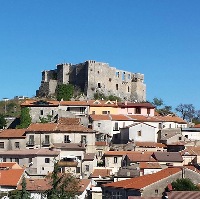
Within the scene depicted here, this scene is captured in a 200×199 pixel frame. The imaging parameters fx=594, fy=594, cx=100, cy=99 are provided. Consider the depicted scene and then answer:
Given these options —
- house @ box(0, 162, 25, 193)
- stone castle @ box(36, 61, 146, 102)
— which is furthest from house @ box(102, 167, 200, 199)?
stone castle @ box(36, 61, 146, 102)

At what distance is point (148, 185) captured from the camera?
137ft

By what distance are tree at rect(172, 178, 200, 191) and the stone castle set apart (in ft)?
152

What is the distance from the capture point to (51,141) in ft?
195

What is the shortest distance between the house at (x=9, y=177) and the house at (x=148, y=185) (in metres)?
6.88

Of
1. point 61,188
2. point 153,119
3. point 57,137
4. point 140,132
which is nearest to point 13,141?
point 57,137

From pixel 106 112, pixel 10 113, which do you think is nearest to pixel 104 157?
pixel 106 112

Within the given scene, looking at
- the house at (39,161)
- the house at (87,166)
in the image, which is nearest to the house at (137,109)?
the house at (87,166)

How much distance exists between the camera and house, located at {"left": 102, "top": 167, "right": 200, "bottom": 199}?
138ft

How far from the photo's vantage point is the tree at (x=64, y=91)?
8369 cm

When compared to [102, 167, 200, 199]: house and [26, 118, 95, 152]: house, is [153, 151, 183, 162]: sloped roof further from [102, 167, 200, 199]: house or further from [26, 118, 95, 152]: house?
[102, 167, 200, 199]: house

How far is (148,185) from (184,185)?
2.78 meters

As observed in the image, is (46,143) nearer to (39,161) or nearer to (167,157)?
(39,161)

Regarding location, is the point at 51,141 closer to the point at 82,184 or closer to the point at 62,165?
the point at 62,165

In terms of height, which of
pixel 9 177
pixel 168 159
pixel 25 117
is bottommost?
pixel 9 177
